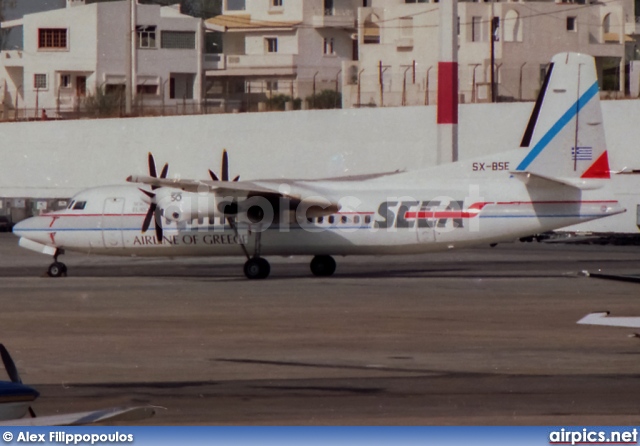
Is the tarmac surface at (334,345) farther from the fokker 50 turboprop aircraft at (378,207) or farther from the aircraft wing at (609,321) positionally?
the fokker 50 turboprop aircraft at (378,207)

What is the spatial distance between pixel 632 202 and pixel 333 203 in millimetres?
17078

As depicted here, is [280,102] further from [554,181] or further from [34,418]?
[34,418]

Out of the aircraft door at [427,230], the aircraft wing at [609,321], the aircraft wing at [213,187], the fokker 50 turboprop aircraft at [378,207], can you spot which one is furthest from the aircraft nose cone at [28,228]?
the aircraft wing at [609,321]

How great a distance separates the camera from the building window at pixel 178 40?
7425 cm

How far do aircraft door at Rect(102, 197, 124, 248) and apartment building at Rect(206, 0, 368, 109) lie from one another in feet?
160

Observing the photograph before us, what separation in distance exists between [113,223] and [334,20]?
178 feet

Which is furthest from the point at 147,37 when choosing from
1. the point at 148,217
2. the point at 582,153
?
the point at 582,153

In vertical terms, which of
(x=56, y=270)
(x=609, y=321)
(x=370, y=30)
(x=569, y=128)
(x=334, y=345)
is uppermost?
(x=370, y=30)

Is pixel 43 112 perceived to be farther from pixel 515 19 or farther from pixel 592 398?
pixel 592 398

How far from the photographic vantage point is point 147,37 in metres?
73.8

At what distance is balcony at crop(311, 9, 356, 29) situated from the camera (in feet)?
265

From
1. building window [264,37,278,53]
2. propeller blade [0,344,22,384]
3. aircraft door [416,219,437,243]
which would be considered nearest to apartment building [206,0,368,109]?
building window [264,37,278,53]

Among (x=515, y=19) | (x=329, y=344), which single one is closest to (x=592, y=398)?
(x=329, y=344)

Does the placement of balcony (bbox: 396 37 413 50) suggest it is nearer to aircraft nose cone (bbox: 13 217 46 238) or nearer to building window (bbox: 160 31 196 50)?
building window (bbox: 160 31 196 50)
